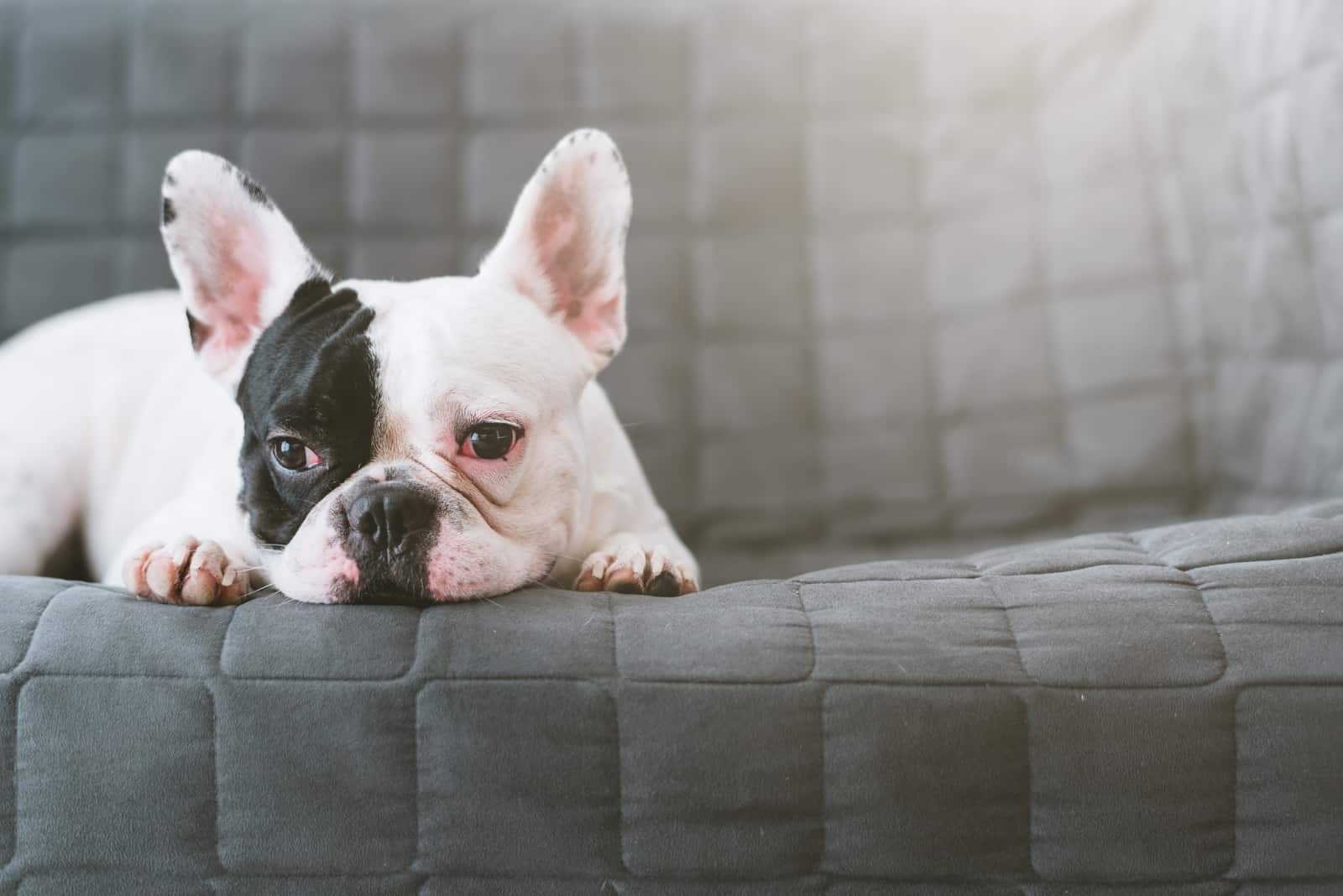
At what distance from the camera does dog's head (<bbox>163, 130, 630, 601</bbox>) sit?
1024 millimetres

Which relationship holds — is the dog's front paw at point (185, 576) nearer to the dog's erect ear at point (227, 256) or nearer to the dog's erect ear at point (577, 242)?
the dog's erect ear at point (227, 256)

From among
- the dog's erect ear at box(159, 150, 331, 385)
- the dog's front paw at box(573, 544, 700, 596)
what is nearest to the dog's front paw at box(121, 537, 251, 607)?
the dog's erect ear at box(159, 150, 331, 385)

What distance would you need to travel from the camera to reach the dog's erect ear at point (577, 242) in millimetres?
1210

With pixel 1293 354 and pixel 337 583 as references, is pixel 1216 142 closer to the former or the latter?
pixel 1293 354

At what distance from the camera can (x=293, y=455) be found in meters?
1.09

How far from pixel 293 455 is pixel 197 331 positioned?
0.84 feet

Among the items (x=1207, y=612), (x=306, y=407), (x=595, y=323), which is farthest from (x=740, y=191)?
(x=1207, y=612)

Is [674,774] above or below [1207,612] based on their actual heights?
below

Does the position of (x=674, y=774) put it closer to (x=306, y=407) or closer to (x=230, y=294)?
(x=306, y=407)

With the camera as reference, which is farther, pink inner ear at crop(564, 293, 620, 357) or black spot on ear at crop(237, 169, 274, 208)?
pink inner ear at crop(564, 293, 620, 357)

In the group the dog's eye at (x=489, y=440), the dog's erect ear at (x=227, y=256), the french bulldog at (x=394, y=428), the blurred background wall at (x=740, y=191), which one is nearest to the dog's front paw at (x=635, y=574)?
the french bulldog at (x=394, y=428)

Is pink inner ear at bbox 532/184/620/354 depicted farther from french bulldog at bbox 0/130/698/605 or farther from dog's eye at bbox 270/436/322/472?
dog's eye at bbox 270/436/322/472

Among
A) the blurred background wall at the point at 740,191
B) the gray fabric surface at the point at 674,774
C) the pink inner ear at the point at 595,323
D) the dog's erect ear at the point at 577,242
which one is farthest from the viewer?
the blurred background wall at the point at 740,191

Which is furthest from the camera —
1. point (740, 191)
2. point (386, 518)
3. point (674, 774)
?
point (740, 191)
